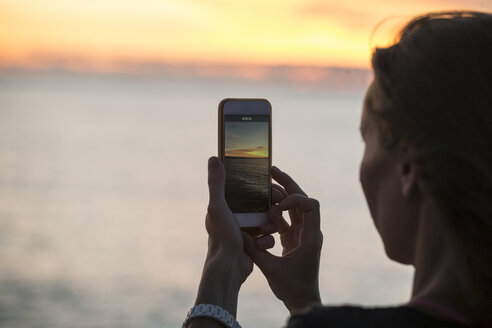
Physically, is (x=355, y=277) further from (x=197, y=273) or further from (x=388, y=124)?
(x=388, y=124)

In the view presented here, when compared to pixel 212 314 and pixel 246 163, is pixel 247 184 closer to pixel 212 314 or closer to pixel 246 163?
pixel 246 163

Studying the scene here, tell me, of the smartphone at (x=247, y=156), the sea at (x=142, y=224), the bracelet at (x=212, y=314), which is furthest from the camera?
the sea at (x=142, y=224)

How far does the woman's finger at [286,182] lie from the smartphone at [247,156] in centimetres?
2

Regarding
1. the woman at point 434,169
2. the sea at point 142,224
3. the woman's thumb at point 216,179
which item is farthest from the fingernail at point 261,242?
the sea at point 142,224

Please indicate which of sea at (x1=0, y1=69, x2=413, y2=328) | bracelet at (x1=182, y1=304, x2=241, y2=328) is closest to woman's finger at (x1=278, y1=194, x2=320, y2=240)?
bracelet at (x1=182, y1=304, x2=241, y2=328)

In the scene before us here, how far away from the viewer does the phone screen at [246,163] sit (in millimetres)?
1298

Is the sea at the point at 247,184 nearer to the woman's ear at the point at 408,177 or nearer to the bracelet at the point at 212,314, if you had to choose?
the bracelet at the point at 212,314

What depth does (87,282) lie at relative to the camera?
6.99m

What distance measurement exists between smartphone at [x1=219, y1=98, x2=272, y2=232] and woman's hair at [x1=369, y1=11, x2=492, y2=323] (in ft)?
1.93

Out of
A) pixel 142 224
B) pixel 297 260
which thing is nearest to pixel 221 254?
pixel 297 260

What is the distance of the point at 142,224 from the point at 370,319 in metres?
7.81

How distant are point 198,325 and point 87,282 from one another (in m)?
6.30

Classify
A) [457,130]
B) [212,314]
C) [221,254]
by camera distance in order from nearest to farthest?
1. [457,130]
2. [212,314]
3. [221,254]

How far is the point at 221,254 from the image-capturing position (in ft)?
3.85
